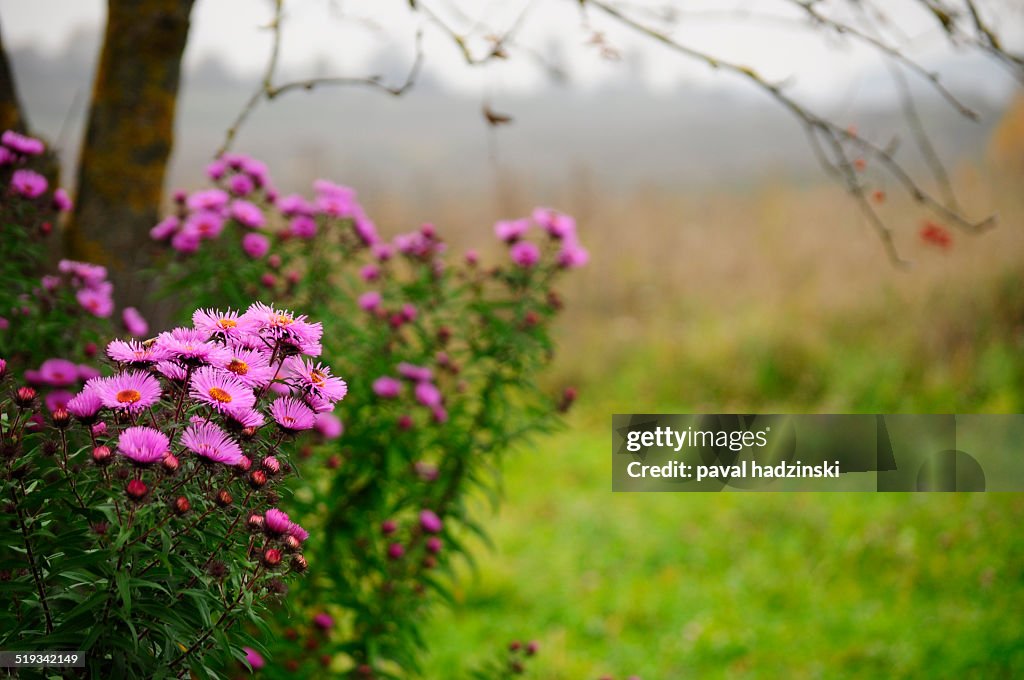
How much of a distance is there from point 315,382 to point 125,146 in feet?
5.11

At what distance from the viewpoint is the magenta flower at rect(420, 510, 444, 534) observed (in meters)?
1.75

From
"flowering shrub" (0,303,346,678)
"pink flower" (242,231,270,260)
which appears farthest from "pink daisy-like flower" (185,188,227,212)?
"flowering shrub" (0,303,346,678)

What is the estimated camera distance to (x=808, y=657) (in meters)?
2.82

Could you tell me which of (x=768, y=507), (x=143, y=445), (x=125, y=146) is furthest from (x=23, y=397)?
(x=768, y=507)

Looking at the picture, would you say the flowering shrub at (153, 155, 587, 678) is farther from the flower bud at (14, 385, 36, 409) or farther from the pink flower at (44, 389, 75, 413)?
the flower bud at (14, 385, 36, 409)

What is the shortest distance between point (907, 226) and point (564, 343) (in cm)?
337

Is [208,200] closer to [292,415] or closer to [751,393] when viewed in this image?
[292,415]

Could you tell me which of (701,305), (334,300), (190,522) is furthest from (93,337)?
(701,305)

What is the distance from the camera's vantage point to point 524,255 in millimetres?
1927

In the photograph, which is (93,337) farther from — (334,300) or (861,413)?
(861,413)

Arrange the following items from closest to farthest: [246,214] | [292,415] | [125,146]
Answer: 1. [292,415]
2. [246,214]
3. [125,146]
